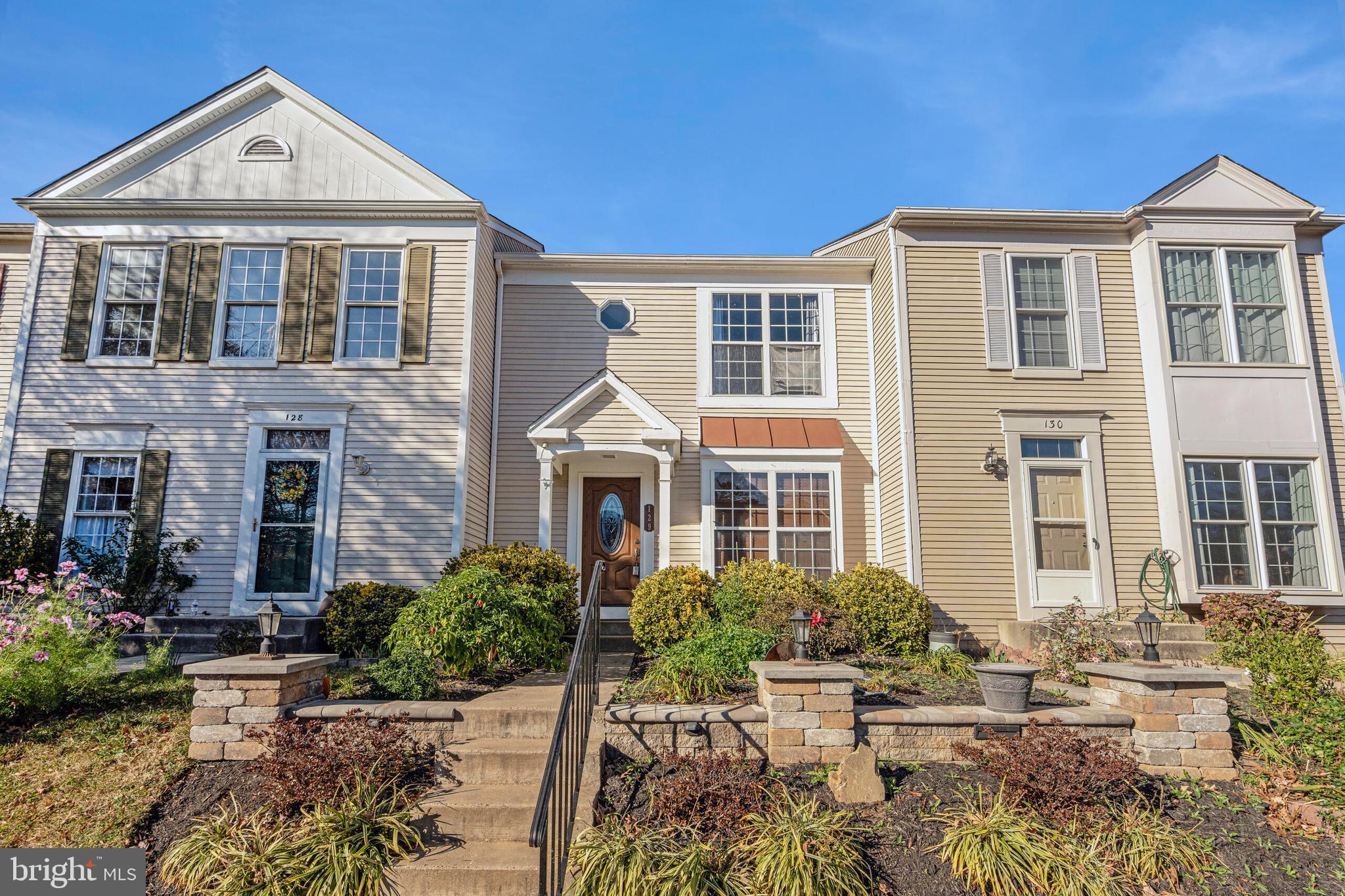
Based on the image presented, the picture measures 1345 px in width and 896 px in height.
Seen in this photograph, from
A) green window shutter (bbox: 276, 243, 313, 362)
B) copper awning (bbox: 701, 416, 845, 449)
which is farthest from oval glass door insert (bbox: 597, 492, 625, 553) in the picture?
green window shutter (bbox: 276, 243, 313, 362)

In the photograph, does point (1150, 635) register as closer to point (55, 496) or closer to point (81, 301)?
point (55, 496)

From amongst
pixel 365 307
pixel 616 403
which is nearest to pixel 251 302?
pixel 365 307

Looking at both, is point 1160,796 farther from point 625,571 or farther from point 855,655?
point 625,571

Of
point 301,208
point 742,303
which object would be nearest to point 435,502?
point 301,208

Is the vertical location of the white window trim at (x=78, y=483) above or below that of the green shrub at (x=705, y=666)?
above

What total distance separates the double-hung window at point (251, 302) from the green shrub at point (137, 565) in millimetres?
2739

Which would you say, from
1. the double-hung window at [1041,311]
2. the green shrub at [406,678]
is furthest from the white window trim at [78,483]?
the double-hung window at [1041,311]

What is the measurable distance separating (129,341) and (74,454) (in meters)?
1.75

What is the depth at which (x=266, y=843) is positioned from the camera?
480 cm

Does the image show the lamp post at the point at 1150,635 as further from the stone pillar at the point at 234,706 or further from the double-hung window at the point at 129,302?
the double-hung window at the point at 129,302

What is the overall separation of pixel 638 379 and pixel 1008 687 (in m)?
7.45

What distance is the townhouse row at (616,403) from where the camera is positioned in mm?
10555

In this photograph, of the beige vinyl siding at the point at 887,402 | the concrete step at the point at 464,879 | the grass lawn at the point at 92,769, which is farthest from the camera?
the beige vinyl siding at the point at 887,402

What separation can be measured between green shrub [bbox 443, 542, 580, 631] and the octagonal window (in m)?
4.03
